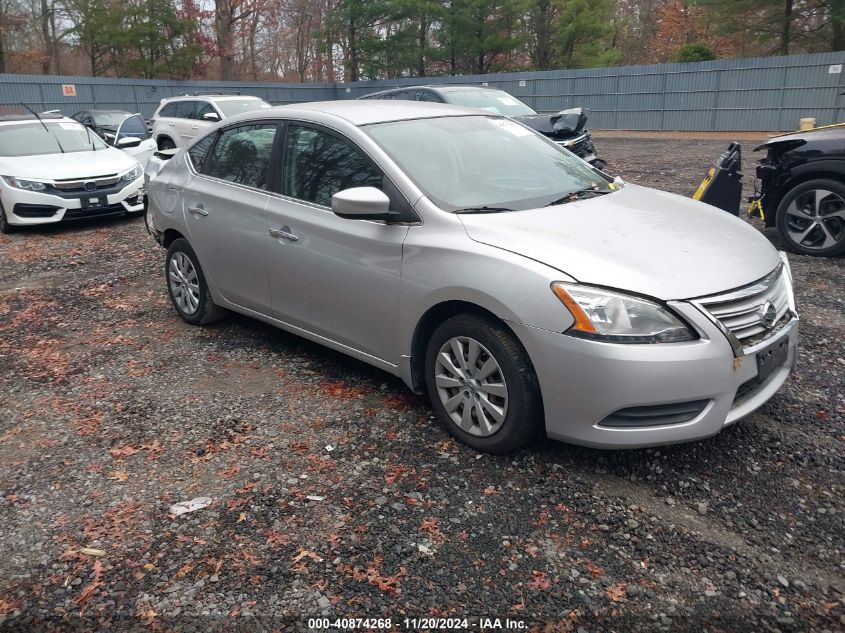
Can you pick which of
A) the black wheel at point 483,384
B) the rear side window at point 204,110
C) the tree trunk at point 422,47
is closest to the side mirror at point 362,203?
the black wheel at point 483,384

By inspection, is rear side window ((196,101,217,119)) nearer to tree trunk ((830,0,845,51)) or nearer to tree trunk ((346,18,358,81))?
tree trunk ((830,0,845,51))

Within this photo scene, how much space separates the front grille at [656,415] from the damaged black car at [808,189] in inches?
185

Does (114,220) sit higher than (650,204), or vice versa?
(650,204)

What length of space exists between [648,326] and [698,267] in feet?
1.51

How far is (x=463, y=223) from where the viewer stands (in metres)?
3.58

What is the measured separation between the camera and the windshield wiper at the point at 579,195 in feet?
13.1

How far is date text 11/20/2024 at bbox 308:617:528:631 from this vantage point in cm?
252

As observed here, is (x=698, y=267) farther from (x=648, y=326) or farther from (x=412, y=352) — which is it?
(x=412, y=352)

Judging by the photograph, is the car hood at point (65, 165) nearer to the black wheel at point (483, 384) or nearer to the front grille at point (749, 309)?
the black wheel at point (483, 384)

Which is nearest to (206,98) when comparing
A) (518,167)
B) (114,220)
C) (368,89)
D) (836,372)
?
(114,220)

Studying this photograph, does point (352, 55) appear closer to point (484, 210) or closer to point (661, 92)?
point (661, 92)

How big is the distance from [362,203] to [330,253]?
21.9 inches

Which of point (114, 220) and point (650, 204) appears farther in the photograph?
point (114, 220)

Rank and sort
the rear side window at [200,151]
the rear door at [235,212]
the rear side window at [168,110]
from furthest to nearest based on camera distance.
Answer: the rear side window at [168,110], the rear side window at [200,151], the rear door at [235,212]
